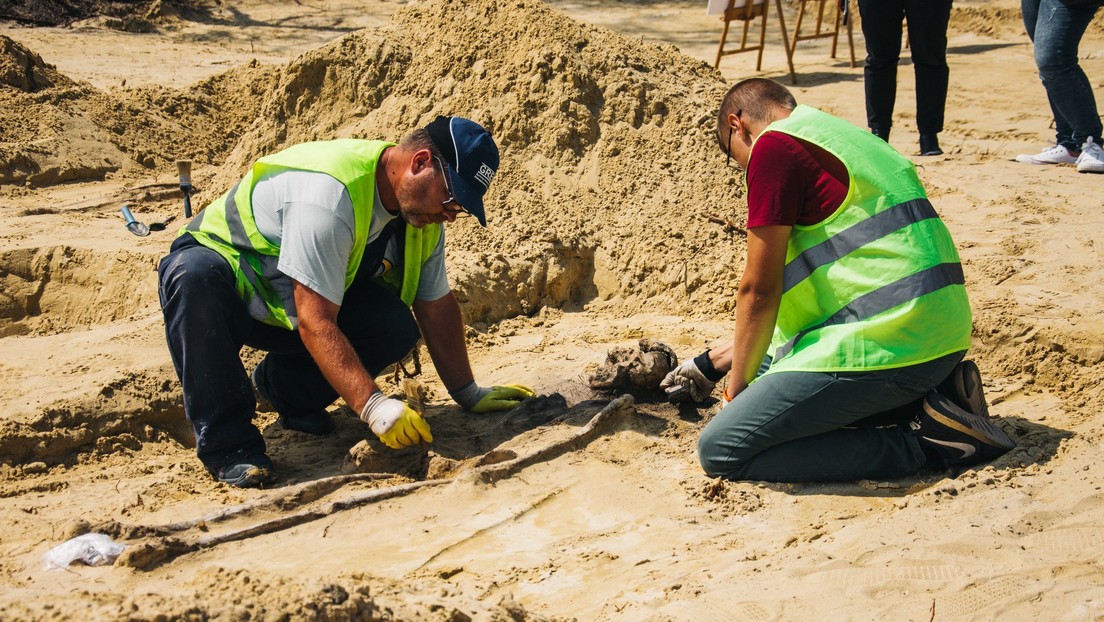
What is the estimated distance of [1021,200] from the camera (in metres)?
4.91

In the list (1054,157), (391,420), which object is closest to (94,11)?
(391,420)

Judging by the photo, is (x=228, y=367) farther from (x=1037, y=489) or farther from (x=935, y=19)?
(x=935, y=19)

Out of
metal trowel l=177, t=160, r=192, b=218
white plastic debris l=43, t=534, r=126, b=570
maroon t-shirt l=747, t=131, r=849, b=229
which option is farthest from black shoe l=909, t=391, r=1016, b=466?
metal trowel l=177, t=160, r=192, b=218

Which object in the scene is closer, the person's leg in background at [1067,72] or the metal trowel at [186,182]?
the person's leg in background at [1067,72]

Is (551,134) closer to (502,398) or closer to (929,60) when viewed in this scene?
(502,398)

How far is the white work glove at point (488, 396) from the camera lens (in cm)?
352

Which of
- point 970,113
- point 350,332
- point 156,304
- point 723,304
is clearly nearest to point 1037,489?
point 723,304

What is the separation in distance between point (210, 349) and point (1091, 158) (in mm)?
4907

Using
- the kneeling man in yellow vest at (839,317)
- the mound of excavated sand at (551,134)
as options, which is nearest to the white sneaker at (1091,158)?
the mound of excavated sand at (551,134)

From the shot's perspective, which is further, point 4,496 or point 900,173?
point 4,496

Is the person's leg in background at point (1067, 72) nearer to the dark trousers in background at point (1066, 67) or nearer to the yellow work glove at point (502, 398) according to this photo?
the dark trousers in background at point (1066, 67)

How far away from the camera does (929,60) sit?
18.7ft

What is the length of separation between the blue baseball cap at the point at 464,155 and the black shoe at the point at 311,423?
1053 mm

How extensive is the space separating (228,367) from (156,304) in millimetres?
1565
